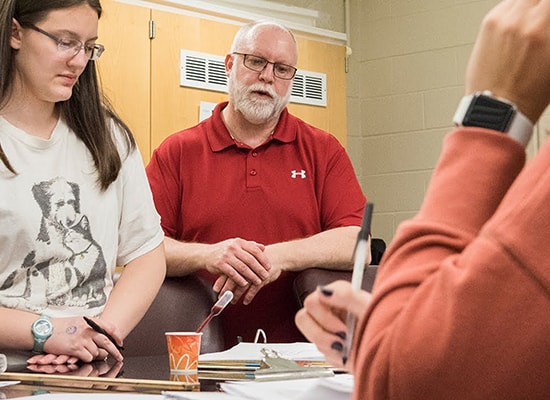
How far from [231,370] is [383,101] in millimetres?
3800

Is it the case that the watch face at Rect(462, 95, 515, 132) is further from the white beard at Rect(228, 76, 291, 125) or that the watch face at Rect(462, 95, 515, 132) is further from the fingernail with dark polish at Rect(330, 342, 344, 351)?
the white beard at Rect(228, 76, 291, 125)

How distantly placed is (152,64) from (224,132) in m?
1.10

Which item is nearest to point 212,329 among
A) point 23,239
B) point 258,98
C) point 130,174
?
point 130,174

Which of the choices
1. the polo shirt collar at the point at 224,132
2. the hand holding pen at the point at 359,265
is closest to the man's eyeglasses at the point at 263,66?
the polo shirt collar at the point at 224,132

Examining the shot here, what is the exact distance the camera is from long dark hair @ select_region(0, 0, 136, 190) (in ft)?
6.10

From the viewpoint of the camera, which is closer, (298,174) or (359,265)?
(359,265)

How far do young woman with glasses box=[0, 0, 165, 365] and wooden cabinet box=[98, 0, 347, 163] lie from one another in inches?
61.0

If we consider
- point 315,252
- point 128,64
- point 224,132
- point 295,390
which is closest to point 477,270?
point 295,390

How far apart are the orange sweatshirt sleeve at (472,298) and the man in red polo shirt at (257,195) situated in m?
1.69

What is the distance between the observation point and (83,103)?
1.97 meters

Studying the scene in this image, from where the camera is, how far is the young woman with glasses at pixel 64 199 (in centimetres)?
174

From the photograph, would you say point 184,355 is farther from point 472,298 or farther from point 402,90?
point 402,90

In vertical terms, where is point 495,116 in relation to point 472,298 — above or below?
above

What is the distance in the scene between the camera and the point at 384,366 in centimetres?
56
